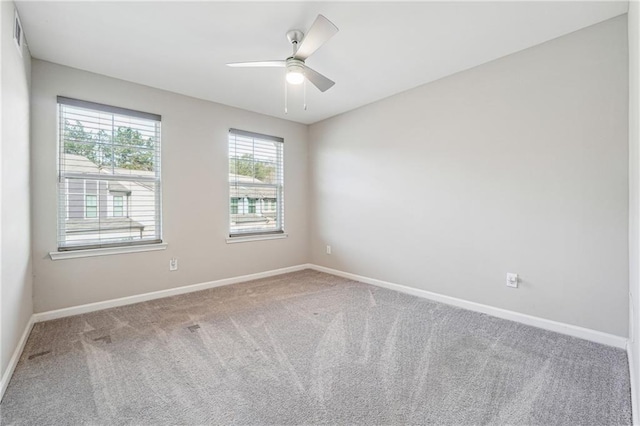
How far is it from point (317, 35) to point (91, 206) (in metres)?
2.77

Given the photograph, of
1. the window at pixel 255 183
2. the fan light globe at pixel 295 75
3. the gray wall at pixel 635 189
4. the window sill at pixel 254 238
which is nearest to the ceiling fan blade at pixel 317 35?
the fan light globe at pixel 295 75

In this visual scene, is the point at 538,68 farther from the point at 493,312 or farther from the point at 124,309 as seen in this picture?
the point at 124,309

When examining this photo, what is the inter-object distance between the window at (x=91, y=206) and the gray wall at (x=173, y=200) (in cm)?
25

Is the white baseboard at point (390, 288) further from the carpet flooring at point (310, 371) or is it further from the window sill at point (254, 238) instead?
the window sill at point (254, 238)

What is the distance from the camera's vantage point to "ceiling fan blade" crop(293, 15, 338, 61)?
1832 millimetres

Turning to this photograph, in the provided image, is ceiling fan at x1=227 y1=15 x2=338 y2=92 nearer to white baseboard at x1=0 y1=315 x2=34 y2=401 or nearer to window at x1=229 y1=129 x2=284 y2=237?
window at x1=229 y1=129 x2=284 y2=237

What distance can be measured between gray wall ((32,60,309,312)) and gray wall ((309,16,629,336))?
143 centimetres

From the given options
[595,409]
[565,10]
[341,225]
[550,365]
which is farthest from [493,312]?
[565,10]

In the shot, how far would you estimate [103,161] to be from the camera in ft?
9.86

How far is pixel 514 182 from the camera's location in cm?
263

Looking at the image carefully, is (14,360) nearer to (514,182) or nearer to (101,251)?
(101,251)

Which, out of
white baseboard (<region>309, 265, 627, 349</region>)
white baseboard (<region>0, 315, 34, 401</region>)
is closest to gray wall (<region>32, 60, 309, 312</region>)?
white baseboard (<region>0, 315, 34, 401</region>)

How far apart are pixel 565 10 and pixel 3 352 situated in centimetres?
431

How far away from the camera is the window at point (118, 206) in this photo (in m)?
3.08
